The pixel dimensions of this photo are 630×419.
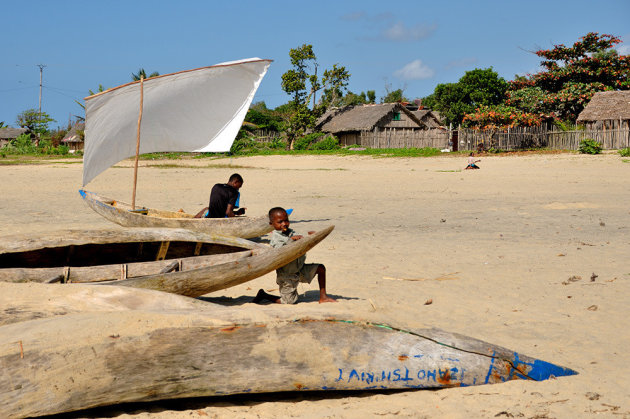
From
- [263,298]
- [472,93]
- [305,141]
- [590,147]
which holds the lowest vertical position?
[263,298]

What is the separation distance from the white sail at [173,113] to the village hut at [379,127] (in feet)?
87.1

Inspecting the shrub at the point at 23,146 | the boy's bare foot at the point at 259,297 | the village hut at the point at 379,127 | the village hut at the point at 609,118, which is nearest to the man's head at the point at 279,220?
the boy's bare foot at the point at 259,297

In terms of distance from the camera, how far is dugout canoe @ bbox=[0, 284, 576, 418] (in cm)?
294

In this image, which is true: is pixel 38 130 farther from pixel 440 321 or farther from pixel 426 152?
pixel 440 321

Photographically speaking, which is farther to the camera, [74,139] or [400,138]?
[74,139]

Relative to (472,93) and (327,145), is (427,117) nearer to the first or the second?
(472,93)

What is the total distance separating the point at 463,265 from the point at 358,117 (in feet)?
127

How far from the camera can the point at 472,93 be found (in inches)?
1939

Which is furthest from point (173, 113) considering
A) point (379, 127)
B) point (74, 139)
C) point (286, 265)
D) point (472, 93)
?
point (74, 139)

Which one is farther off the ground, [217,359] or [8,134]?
[8,134]

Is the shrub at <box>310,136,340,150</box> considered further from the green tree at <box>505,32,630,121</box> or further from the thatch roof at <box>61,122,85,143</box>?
the thatch roof at <box>61,122,85,143</box>

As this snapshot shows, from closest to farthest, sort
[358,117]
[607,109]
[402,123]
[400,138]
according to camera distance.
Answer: [607,109] < [400,138] < [358,117] < [402,123]

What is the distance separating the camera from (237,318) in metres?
3.26

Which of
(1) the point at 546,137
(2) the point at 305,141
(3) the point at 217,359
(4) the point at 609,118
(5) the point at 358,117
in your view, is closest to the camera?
(3) the point at 217,359
